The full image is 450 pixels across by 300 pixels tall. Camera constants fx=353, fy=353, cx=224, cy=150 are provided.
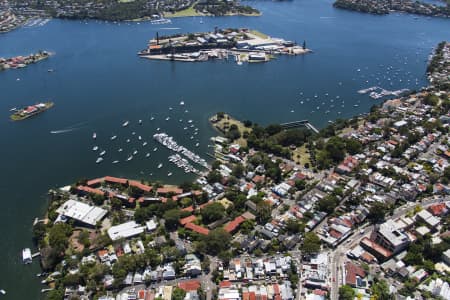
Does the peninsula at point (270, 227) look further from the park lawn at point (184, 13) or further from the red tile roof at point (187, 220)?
the park lawn at point (184, 13)

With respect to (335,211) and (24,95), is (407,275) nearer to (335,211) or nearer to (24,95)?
(335,211)

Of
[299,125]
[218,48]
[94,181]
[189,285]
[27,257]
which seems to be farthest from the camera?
[218,48]

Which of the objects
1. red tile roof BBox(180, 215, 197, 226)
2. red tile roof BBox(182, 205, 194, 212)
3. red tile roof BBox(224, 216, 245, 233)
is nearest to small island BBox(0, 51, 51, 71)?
red tile roof BBox(182, 205, 194, 212)

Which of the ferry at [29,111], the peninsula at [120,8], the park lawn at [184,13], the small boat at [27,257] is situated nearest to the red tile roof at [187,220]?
the small boat at [27,257]

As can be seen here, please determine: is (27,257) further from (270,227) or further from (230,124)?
(230,124)

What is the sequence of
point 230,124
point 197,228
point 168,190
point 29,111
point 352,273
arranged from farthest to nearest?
point 29,111 → point 230,124 → point 168,190 → point 197,228 → point 352,273

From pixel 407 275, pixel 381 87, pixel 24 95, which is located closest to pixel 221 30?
pixel 381 87

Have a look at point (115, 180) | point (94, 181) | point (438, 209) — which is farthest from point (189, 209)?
point (438, 209)

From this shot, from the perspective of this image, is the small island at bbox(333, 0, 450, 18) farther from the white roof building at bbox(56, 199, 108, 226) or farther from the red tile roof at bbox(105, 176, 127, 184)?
the white roof building at bbox(56, 199, 108, 226)
